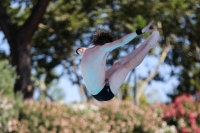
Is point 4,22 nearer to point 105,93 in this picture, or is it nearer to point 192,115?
point 192,115

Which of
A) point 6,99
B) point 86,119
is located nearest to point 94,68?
point 6,99

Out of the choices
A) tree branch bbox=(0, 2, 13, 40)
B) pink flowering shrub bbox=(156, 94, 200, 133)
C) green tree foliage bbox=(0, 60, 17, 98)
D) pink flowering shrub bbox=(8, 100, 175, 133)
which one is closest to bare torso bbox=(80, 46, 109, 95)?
pink flowering shrub bbox=(8, 100, 175, 133)

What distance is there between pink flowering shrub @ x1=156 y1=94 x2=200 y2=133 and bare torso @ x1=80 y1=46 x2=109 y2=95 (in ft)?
30.8

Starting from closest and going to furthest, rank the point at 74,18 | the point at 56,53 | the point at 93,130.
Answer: the point at 93,130 → the point at 74,18 → the point at 56,53

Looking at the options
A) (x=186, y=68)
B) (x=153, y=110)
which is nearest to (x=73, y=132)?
(x=153, y=110)

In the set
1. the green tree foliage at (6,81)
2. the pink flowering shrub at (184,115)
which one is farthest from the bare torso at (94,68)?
the pink flowering shrub at (184,115)

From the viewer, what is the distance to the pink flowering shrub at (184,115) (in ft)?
45.6

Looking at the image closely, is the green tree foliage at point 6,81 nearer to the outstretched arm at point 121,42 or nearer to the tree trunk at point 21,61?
the tree trunk at point 21,61

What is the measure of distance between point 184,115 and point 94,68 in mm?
9833

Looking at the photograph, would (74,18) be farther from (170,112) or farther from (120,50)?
(170,112)

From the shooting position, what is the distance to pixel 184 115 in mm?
14125

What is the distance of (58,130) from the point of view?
38.2 ft

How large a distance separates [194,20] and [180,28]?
2.04ft

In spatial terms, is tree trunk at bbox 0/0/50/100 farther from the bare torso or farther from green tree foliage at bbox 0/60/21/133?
the bare torso
